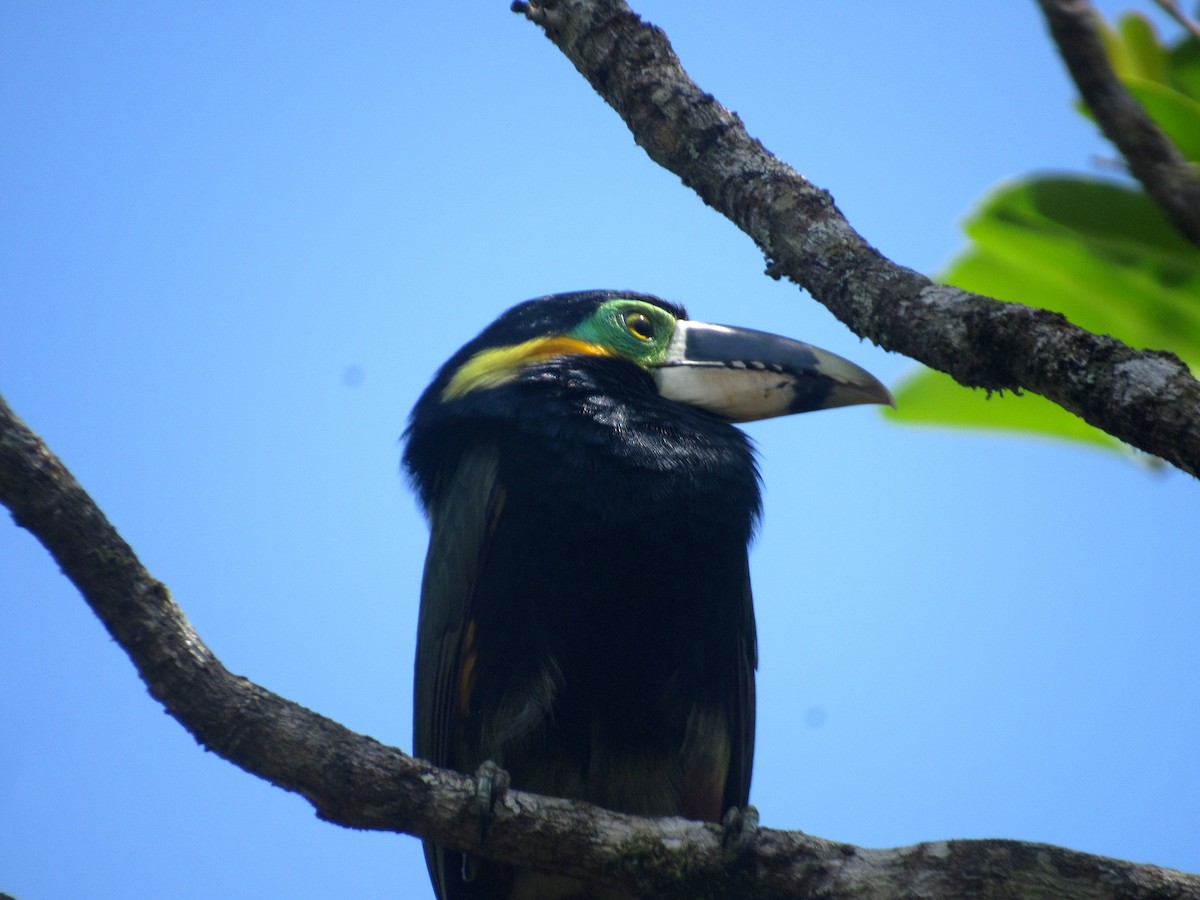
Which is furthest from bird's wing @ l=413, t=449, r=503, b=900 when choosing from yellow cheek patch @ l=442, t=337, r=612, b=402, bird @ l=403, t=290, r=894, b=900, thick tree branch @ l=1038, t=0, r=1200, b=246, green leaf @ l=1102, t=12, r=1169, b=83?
thick tree branch @ l=1038, t=0, r=1200, b=246

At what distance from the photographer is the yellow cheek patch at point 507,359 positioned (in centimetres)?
422

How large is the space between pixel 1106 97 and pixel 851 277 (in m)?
1.03

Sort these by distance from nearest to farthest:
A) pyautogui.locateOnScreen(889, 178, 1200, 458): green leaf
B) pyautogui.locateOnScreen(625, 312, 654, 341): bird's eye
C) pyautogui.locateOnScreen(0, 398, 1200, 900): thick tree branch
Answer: pyautogui.locateOnScreen(0, 398, 1200, 900): thick tree branch → pyautogui.locateOnScreen(889, 178, 1200, 458): green leaf → pyautogui.locateOnScreen(625, 312, 654, 341): bird's eye

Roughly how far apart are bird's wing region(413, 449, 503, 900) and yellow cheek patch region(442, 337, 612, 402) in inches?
13.5

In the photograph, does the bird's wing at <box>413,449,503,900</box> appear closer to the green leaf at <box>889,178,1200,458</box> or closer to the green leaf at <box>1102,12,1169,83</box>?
the green leaf at <box>889,178,1200,458</box>

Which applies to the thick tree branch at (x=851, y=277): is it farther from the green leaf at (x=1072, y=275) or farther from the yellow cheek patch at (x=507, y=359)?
the yellow cheek patch at (x=507, y=359)

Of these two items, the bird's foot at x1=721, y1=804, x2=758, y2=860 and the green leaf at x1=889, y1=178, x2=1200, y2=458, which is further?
the green leaf at x1=889, y1=178, x2=1200, y2=458

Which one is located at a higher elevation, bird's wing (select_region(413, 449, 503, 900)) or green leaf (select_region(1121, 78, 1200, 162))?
green leaf (select_region(1121, 78, 1200, 162))

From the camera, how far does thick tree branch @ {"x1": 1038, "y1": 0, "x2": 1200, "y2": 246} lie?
184cm

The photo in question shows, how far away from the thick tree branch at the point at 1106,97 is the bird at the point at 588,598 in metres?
2.06

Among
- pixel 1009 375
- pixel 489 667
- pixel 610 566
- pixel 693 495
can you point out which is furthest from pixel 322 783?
pixel 1009 375

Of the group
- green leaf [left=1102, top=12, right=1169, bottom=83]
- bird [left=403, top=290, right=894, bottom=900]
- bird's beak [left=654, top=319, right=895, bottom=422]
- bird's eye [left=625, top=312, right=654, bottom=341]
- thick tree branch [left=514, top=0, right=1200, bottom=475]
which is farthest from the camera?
bird's eye [left=625, top=312, right=654, bottom=341]

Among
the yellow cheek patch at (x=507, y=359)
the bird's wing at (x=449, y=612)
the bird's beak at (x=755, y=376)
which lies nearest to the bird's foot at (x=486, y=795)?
the bird's wing at (x=449, y=612)

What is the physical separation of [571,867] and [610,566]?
0.97 metres
